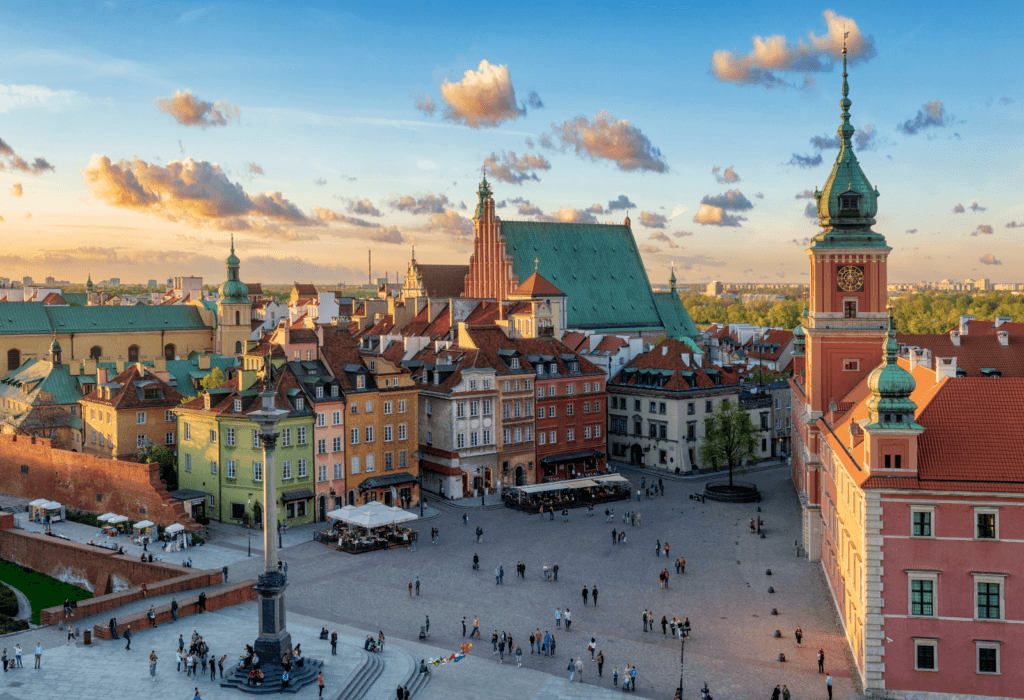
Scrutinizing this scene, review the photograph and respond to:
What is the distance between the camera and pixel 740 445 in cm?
7438

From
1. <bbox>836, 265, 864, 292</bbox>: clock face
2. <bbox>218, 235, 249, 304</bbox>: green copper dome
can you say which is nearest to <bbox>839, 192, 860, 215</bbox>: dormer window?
<bbox>836, 265, 864, 292</bbox>: clock face

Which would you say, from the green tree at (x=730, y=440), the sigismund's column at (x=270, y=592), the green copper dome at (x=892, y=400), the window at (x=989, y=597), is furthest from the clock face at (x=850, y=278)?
the sigismund's column at (x=270, y=592)

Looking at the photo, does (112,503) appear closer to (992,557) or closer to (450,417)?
(450,417)

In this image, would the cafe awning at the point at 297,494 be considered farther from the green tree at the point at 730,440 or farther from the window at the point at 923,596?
the window at the point at 923,596

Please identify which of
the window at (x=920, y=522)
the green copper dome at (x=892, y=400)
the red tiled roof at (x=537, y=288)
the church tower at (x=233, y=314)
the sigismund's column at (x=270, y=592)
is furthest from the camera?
the church tower at (x=233, y=314)

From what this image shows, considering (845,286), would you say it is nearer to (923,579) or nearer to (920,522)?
(920,522)

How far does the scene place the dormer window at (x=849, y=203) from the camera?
2318 inches

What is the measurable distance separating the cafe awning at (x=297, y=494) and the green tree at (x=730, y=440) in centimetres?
3130

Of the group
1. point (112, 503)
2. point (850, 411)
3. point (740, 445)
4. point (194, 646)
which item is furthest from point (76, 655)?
point (740, 445)

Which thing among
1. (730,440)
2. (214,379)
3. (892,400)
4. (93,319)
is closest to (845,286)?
(730,440)

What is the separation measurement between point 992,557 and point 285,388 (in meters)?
45.4

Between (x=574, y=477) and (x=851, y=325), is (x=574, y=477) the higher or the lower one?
the lower one

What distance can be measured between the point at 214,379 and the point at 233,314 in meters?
34.1

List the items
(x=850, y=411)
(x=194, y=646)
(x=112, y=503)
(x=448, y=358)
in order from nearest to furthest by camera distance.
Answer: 1. (x=194, y=646)
2. (x=850, y=411)
3. (x=112, y=503)
4. (x=448, y=358)
